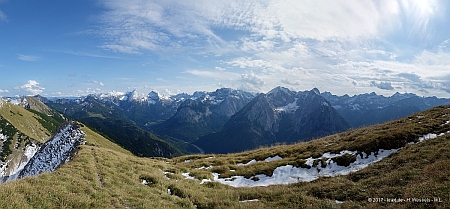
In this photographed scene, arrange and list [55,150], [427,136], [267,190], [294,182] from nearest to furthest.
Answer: [267,190]
[294,182]
[427,136]
[55,150]

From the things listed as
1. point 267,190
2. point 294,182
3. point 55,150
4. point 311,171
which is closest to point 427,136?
point 311,171

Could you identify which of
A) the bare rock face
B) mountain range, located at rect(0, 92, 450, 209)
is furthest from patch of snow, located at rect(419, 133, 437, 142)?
the bare rock face

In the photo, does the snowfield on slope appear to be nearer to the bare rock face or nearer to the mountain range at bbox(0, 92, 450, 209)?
the mountain range at bbox(0, 92, 450, 209)

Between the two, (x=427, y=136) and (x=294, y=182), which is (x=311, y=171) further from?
(x=427, y=136)

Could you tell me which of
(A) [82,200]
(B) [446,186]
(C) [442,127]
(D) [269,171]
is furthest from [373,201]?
(C) [442,127]

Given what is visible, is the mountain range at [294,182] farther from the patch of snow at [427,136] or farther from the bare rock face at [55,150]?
the bare rock face at [55,150]

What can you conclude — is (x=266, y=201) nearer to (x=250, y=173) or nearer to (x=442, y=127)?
(x=250, y=173)

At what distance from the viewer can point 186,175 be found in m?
27.4

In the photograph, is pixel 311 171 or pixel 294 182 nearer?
pixel 294 182

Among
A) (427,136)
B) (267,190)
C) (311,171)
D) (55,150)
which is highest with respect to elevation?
(427,136)

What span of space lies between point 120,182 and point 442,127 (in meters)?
32.4

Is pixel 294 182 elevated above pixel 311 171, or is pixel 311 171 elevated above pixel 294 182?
pixel 311 171

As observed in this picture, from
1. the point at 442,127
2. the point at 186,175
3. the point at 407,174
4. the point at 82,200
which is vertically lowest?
the point at 186,175

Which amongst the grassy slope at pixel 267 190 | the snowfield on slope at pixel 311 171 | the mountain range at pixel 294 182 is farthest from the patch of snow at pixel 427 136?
the grassy slope at pixel 267 190
